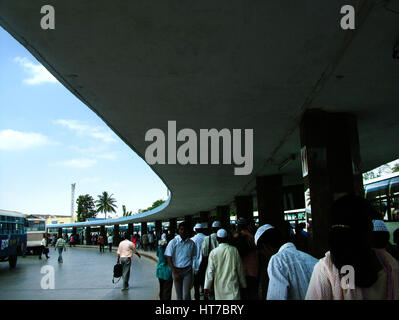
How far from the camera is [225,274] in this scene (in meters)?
5.46

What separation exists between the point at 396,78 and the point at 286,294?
16.4 ft

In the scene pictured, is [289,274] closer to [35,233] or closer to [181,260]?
[181,260]

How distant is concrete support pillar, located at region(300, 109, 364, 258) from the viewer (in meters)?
7.59

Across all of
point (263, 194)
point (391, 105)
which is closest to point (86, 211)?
point (263, 194)

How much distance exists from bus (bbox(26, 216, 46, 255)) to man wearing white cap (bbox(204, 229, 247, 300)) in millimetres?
28741

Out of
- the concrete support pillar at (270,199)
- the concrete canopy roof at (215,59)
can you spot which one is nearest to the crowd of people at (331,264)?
the concrete canopy roof at (215,59)

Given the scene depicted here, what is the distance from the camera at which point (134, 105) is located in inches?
277

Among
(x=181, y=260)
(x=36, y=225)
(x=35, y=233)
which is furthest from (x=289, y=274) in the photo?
(x=36, y=225)

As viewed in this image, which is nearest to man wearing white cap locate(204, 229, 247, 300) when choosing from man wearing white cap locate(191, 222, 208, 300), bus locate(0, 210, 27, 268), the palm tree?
man wearing white cap locate(191, 222, 208, 300)

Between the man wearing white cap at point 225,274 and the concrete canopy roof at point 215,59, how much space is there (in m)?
2.83

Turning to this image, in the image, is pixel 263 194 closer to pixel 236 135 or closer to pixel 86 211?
pixel 236 135

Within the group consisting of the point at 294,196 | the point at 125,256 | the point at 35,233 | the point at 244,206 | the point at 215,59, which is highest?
the point at 215,59

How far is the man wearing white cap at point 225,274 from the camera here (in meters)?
5.40

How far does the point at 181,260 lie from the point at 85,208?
143 metres
